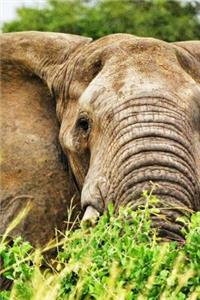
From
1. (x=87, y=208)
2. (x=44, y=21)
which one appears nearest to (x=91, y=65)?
(x=87, y=208)

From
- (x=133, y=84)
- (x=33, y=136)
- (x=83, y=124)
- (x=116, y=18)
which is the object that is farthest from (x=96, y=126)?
(x=116, y=18)

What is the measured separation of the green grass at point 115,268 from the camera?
5.11m

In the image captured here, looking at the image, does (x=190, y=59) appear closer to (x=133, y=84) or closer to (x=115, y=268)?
(x=133, y=84)

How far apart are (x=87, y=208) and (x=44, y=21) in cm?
1729

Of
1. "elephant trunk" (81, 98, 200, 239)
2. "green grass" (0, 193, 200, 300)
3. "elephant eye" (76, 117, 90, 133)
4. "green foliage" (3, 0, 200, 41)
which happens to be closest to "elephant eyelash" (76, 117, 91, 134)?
"elephant eye" (76, 117, 90, 133)

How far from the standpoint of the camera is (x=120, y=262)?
5.39m

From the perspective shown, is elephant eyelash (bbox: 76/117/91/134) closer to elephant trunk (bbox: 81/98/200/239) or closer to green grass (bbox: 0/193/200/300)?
elephant trunk (bbox: 81/98/200/239)

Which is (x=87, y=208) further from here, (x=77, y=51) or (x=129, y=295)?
(x=129, y=295)

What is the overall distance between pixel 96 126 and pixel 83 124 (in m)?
0.16

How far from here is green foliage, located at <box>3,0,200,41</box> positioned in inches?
889

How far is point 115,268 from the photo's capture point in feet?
16.8

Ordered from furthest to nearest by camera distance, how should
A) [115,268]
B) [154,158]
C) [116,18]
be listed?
[116,18] → [154,158] → [115,268]

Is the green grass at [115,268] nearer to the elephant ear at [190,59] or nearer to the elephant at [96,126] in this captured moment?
the elephant at [96,126]

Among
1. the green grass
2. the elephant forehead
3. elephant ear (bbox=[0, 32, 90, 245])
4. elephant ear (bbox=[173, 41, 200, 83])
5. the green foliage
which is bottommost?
the green foliage
